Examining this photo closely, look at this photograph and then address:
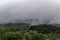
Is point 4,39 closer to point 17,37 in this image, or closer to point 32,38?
point 17,37

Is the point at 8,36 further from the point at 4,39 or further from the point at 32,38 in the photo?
the point at 32,38

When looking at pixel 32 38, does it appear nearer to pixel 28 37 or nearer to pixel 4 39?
pixel 28 37

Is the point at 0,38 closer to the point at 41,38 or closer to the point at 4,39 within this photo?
the point at 4,39

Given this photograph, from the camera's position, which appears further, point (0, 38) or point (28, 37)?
point (28, 37)

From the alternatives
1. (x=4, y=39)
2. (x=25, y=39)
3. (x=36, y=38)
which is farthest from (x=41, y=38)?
(x=4, y=39)

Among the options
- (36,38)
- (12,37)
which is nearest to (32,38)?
(36,38)

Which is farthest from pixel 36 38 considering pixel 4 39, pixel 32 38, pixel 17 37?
pixel 4 39
